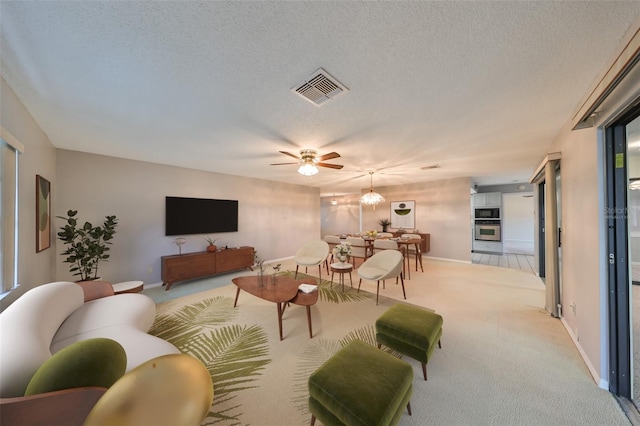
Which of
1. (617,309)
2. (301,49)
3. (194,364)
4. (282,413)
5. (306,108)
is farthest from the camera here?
(306,108)

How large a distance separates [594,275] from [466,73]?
203cm

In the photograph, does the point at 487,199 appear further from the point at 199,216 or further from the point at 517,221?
the point at 199,216

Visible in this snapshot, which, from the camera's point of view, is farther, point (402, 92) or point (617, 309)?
point (402, 92)

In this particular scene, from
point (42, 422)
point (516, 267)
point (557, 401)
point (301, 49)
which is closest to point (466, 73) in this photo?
point (301, 49)

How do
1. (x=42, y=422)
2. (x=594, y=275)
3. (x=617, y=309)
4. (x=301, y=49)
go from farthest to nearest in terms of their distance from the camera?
(x=594, y=275), (x=617, y=309), (x=301, y=49), (x=42, y=422)

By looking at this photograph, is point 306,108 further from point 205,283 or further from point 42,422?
point 205,283

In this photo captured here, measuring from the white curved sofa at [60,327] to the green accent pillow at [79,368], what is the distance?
12 centimetres

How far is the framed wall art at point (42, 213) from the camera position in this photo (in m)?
2.46

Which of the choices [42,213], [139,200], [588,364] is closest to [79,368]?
[42,213]

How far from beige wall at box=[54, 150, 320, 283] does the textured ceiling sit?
3.34 feet

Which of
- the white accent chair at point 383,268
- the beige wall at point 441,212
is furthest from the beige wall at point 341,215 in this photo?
the white accent chair at point 383,268

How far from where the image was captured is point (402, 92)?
183cm

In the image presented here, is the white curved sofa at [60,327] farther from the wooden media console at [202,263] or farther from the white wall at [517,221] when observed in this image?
the white wall at [517,221]

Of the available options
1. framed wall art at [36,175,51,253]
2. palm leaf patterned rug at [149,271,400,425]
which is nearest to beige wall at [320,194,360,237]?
palm leaf patterned rug at [149,271,400,425]
